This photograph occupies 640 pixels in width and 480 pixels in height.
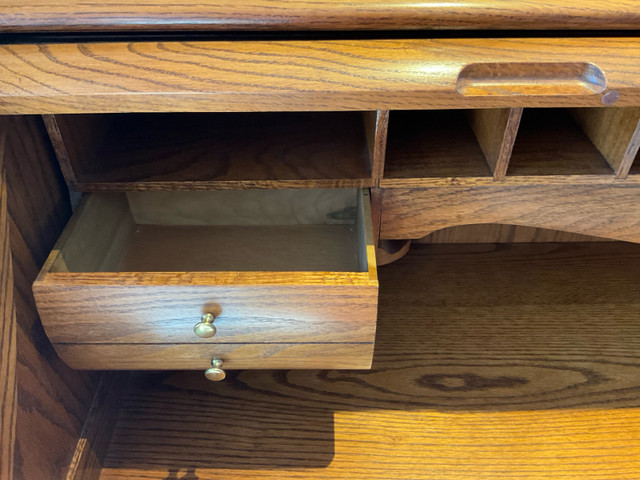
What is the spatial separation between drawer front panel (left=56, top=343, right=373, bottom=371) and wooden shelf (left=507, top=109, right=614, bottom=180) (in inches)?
9.6

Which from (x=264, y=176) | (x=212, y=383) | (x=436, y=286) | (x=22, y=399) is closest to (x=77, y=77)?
(x=264, y=176)

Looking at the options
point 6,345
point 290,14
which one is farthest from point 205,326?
point 290,14

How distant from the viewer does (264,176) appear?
561 millimetres

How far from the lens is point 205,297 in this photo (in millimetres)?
490

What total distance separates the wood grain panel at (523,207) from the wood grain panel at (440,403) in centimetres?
24

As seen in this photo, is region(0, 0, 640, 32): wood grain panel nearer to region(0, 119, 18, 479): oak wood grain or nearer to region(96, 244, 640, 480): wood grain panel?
region(0, 119, 18, 479): oak wood grain

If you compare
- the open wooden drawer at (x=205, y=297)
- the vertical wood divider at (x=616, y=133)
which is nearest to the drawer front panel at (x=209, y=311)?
the open wooden drawer at (x=205, y=297)

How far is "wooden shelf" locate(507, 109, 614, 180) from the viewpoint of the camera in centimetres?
55

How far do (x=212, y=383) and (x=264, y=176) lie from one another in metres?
0.32

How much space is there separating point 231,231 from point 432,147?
278 mm

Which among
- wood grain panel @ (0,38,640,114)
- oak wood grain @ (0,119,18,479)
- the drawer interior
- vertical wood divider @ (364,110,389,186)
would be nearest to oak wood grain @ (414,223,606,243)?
the drawer interior

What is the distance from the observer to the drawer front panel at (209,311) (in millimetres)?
486

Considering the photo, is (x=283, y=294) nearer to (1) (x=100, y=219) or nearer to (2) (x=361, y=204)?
(2) (x=361, y=204)

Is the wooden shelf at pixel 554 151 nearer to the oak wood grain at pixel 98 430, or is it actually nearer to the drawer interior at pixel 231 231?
the drawer interior at pixel 231 231
